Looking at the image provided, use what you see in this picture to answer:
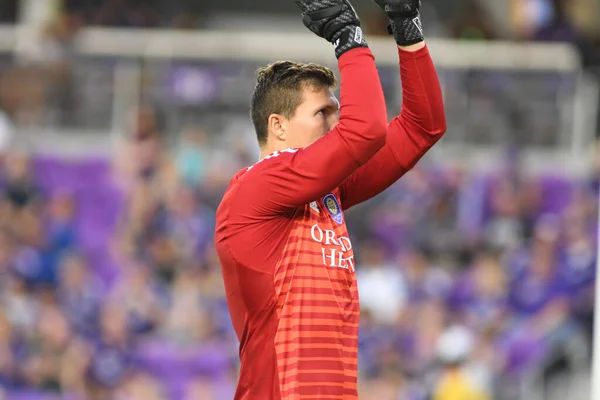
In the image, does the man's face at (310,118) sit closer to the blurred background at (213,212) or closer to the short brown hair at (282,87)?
the short brown hair at (282,87)

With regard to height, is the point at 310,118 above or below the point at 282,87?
below

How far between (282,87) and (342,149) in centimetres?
41

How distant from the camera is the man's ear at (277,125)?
13.2 ft

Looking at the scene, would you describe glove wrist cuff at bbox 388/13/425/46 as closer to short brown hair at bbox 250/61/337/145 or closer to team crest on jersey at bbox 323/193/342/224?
short brown hair at bbox 250/61/337/145

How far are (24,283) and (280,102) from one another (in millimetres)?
7840

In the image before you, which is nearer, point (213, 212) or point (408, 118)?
point (408, 118)

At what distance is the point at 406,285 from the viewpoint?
10875 mm

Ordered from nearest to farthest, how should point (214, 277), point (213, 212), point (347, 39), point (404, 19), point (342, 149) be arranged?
point (342, 149)
point (347, 39)
point (404, 19)
point (214, 277)
point (213, 212)

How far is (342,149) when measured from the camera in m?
3.72

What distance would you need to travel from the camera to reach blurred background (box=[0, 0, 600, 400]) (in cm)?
1025

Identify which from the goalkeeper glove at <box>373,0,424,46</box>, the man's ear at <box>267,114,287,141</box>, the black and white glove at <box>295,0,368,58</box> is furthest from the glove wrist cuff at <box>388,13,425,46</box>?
the man's ear at <box>267,114,287,141</box>

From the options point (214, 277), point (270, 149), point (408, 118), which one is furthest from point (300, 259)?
point (214, 277)

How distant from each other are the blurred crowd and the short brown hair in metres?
6.07

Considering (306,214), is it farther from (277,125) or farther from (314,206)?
(277,125)
